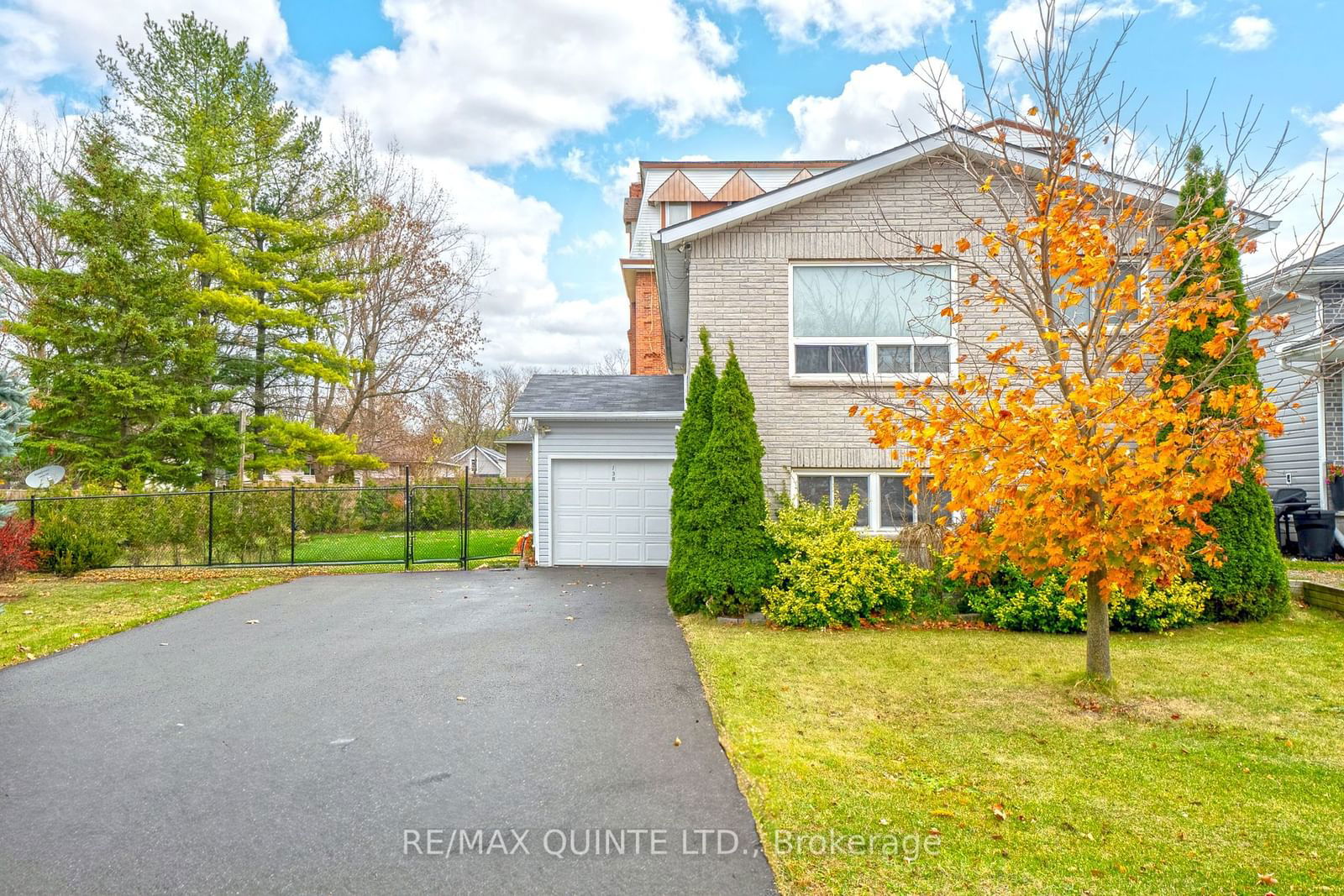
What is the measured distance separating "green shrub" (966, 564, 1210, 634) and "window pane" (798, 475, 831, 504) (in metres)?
2.57

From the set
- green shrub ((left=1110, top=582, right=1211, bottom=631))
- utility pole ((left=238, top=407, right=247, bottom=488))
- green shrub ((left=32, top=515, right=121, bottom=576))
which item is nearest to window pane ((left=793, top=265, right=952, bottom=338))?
green shrub ((left=1110, top=582, right=1211, bottom=631))

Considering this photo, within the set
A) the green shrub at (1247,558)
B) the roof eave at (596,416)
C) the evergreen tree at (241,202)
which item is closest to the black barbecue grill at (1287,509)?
the green shrub at (1247,558)

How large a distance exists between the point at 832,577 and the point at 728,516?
140 centimetres

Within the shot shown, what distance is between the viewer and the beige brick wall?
379 inches

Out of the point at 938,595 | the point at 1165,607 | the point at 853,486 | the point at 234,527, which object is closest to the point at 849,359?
the point at 853,486

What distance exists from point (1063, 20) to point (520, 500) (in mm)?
18995

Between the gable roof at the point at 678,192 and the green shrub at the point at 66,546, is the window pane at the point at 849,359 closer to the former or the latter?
the green shrub at the point at 66,546

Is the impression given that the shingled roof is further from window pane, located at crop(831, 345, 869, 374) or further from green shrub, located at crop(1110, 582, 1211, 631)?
green shrub, located at crop(1110, 582, 1211, 631)

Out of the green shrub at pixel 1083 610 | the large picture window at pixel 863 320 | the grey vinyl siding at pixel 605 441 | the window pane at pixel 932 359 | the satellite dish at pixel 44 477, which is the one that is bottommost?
the green shrub at pixel 1083 610

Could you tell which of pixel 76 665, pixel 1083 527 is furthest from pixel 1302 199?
Result: pixel 76 665

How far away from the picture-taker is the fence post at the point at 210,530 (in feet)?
44.7

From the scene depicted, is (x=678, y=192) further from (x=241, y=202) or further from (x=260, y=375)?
(x=260, y=375)

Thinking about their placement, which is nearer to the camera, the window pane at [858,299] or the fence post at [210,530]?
the window pane at [858,299]

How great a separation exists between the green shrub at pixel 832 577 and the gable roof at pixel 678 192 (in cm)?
1615
